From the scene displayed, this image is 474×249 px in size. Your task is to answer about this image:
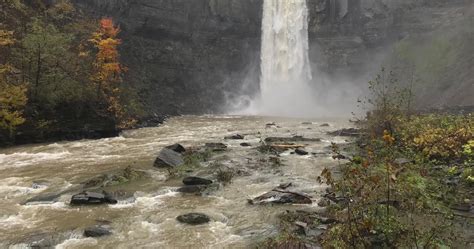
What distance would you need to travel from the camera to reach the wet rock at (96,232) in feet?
31.5

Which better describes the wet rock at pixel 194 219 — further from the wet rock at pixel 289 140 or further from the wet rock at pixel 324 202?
the wet rock at pixel 289 140

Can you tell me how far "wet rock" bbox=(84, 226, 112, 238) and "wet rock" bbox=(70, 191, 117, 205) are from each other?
244 cm

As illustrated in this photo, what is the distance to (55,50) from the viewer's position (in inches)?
1124

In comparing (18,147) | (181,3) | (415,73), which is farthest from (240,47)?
(18,147)

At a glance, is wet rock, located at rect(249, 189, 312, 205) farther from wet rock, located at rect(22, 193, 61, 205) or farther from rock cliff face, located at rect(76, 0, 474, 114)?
rock cliff face, located at rect(76, 0, 474, 114)

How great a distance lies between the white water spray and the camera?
59938mm

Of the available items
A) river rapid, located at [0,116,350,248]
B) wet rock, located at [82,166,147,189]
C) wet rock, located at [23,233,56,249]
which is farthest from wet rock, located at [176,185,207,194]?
wet rock, located at [23,233,56,249]

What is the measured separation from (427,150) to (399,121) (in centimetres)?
412

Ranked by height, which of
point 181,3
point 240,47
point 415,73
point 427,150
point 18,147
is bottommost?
point 18,147

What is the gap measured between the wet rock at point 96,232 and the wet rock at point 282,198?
4.18m

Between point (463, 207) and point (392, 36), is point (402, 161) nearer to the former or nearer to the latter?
point (463, 207)

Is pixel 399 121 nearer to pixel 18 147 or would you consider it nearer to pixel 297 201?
pixel 297 201

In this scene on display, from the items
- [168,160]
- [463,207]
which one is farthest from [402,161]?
[168,160]

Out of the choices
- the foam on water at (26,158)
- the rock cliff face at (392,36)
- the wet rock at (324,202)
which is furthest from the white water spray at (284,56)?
the wet rock at (324,202)
